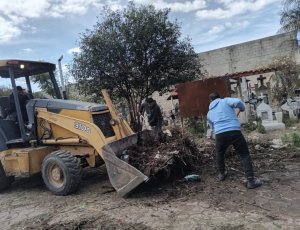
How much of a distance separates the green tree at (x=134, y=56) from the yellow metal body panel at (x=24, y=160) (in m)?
4.33

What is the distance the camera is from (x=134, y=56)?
8906 millimetres

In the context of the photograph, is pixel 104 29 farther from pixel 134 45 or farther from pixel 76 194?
pixel 76 194

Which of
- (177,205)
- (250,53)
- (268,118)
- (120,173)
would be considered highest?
(250,53)

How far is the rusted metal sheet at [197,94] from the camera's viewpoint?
8.12 m

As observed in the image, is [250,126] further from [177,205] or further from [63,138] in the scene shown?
[63,138]

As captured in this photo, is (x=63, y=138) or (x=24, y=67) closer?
(x=63, y=138)

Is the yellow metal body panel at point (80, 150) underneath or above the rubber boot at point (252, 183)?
above

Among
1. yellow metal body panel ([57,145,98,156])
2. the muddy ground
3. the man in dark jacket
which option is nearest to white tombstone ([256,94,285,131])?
the muddy ground

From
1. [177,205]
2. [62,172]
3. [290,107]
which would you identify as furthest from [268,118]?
[62,172]

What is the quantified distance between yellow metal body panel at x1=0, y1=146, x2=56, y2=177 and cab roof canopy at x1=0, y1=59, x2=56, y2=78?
1.71 m

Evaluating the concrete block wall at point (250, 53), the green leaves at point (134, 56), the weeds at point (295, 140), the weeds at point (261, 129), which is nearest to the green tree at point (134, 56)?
the green leaves at point (134, 56)

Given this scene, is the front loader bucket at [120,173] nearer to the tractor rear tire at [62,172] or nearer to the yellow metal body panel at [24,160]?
the tractor rear tire at [62,172]

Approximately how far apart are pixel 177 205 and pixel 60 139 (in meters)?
2.70

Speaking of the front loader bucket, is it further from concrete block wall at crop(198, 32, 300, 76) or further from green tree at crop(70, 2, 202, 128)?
concrete block wall at crop(198, 32, 300, 76)
